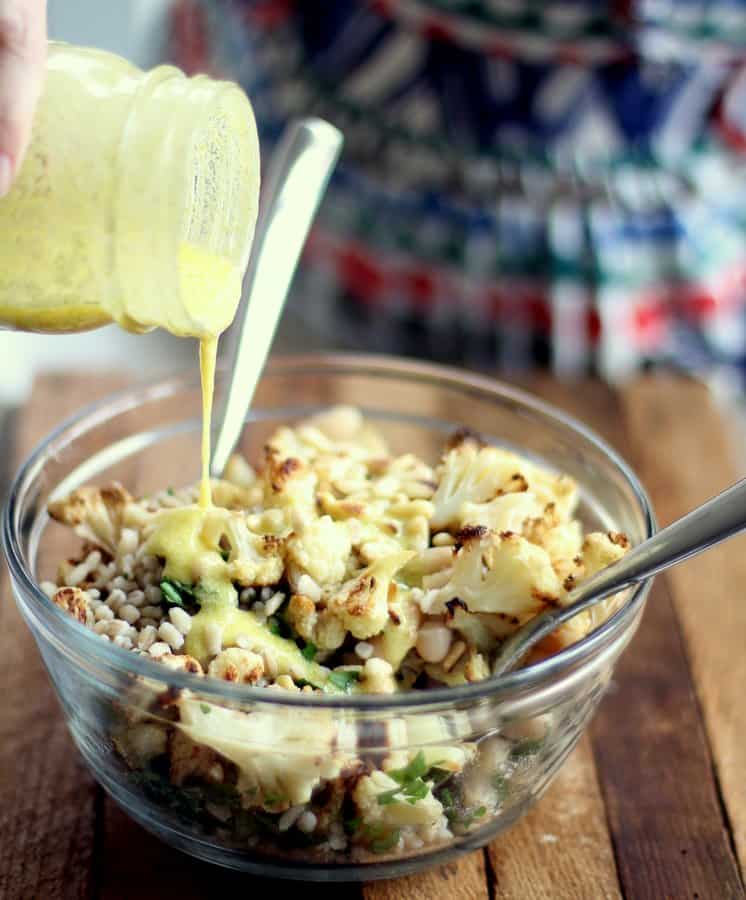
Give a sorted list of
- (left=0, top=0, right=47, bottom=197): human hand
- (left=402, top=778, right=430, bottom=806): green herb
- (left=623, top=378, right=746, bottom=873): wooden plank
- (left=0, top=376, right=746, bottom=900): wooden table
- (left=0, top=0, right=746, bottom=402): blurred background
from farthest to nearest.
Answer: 1. (left=0, top=0, right=746, bottom=402): blurred background
2. (left=623, top=378, right=746, bottom=873): wooden plank
3. (left=0, top=376, right=746, bottom=900): wooden table
4. (left=402, top=778, right=430, bottom=806): green herb
5. (left=0, top=0, right=47, bottom=197): human hand

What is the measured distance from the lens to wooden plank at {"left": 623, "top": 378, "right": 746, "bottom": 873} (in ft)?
→ 3.98

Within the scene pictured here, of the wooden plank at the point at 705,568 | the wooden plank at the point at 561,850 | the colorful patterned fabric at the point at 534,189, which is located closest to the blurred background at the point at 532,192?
the colorful patterned fabric at the point at 534,189

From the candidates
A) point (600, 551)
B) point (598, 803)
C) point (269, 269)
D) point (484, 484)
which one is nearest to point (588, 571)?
point (600, 551)

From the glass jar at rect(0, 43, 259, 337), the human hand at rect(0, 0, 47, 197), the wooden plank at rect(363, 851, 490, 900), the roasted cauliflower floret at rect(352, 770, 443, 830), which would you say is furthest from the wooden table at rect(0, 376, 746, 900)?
the human hand at rect(0, 0, 47, 197)

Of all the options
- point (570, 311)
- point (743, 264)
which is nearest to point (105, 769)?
point (570, 311)

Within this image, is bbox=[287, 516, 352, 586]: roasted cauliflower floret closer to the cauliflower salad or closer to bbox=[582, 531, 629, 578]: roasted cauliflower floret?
the cauliflower salad

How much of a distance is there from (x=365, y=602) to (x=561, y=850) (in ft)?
0.96

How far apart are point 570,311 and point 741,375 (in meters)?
0.37

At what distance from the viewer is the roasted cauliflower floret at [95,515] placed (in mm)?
1111

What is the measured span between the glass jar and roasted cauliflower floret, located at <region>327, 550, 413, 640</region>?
0.24m

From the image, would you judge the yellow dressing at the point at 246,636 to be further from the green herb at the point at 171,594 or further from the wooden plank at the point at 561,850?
the wooden plank at the point at 561,850

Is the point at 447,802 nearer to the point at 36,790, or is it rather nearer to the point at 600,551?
the point at 600,551

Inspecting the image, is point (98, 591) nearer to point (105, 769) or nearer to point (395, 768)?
point (105, 769)

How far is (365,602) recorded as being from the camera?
3.19ft
